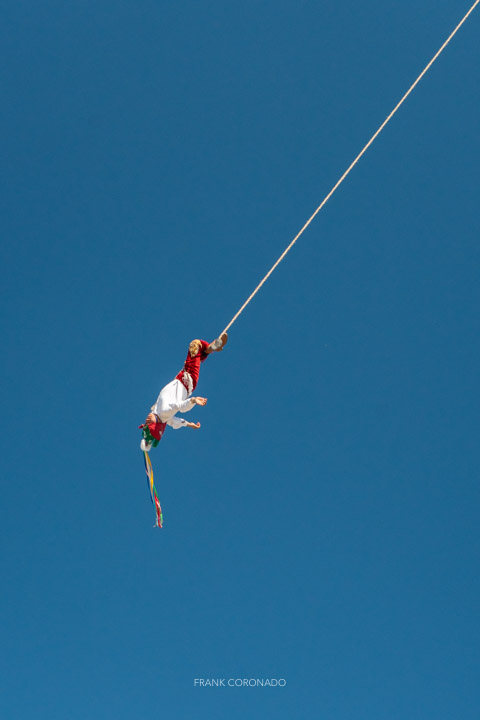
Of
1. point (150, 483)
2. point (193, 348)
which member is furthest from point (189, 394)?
point (150, 483)

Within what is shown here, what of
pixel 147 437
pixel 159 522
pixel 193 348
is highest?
pixel 193 348

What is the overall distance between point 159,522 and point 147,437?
3.40 feet

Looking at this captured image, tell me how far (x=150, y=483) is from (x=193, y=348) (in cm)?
154

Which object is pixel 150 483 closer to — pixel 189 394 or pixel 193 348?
pixel 189 394

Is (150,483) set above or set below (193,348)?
below

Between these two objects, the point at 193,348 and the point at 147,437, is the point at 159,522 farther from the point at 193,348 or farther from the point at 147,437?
the point at 193,348

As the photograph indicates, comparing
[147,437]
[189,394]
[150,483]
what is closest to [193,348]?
[189,394]

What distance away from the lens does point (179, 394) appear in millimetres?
6758

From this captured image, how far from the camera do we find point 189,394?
22.6ft

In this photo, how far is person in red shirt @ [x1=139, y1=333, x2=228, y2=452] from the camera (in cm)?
671

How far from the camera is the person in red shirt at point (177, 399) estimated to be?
6715 mm

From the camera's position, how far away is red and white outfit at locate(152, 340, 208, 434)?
6.71 m

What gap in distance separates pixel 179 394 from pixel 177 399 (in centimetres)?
6

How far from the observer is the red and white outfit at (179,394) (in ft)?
22.0
